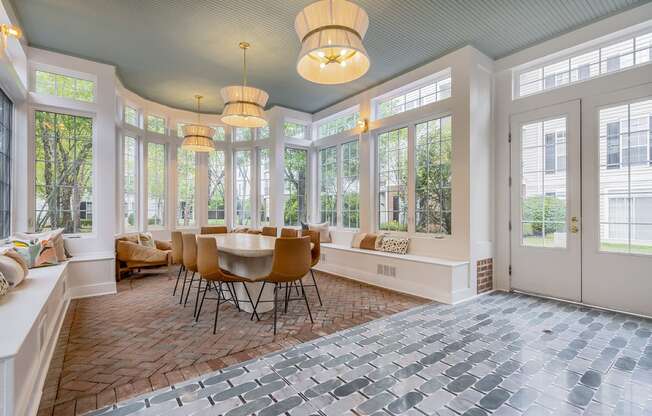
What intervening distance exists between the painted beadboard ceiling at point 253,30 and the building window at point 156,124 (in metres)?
1.39

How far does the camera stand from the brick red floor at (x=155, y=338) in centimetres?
210

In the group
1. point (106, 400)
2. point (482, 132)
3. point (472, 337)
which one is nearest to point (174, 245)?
point (106, 400)

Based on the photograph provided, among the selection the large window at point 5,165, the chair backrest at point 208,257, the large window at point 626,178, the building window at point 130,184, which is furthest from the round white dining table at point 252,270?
the large window at point 626,178

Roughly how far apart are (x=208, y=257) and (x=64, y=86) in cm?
375

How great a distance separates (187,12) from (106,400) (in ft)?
12.0

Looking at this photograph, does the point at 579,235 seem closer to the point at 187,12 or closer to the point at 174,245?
the point at 174,245

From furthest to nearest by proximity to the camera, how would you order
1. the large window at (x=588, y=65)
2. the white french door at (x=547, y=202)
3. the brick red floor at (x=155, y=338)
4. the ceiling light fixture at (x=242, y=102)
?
the white french door at (x=547, y=202), the ceiling light fixture at (x=242, y=102), the large window at (x=588, y=65), the brick red floor at (x=155, y=338)

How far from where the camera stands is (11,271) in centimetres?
248

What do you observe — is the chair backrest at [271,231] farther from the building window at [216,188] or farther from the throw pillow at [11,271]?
the throw pillow at [11,271]

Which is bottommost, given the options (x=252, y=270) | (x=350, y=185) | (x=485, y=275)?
(x=485, y=275)

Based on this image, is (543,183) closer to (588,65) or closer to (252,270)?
(588,65)

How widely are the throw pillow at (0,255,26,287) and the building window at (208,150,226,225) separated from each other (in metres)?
4.75

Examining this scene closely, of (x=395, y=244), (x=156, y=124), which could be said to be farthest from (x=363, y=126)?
A: (x=156, y=124)

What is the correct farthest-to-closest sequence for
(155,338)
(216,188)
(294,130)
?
(216,188) < (294,130) < (155,338)
